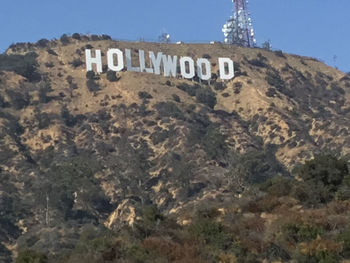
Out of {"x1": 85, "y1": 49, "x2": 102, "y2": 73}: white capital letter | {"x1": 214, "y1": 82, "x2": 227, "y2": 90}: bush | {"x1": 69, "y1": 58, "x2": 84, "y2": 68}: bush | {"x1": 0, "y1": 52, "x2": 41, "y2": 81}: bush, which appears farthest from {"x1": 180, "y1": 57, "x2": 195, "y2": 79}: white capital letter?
{"x1": 0, "y1": 52, "x2": 41, "y2": 81}: bush

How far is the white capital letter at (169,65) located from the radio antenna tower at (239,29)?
22179 mm

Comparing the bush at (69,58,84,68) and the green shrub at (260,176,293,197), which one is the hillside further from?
the green shrub at (260,176,293,197)

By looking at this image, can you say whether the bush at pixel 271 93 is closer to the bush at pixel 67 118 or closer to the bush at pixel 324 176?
the bush at pixel 67 118

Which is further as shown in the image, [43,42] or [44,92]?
[43,42]

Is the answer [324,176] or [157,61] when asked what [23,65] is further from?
[324,176]

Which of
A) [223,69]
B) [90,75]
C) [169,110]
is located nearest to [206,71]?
[223,69]

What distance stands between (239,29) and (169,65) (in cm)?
3032

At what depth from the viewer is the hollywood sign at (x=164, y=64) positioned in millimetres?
133875

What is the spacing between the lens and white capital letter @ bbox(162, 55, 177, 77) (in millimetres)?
139375

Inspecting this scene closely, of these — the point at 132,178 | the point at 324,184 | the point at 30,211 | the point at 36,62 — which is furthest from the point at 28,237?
the point at 36,62

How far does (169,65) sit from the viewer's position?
140 metres

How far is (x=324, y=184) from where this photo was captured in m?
46.9

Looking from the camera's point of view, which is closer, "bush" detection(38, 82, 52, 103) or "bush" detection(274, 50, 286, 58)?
"bush" detection(38, 82, 52, 103)

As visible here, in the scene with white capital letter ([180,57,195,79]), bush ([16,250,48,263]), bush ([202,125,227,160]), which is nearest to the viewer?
bush ([16,250,48,263])
